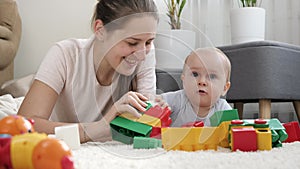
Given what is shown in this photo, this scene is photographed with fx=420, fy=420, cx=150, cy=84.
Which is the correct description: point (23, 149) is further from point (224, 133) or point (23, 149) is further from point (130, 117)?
point (224, 133)

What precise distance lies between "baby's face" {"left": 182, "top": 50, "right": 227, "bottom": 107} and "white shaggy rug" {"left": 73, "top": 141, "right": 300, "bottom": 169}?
0.55ft

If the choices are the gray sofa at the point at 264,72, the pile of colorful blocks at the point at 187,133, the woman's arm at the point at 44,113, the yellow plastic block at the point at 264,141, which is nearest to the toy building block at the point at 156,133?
the pile of colorful blocks at the point at 187,133

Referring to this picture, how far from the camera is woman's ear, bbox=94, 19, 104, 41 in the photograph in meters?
1.03

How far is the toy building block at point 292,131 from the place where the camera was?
1105mm

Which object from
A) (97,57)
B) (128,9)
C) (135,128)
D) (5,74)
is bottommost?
(5,74)

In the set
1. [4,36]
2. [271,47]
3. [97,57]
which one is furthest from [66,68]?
→ [4,36]

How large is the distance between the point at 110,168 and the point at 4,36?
6.13 feet

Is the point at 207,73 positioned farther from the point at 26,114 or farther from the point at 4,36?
the point at 4,36

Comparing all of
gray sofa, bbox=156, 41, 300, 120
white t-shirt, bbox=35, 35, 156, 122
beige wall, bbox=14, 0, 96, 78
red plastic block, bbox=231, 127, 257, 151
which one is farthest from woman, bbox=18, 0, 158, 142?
beige wall, bbox=14, 0, 96, 78

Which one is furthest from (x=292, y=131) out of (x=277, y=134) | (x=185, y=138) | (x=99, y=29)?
(x=99, y=29)

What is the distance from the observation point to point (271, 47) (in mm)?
1579

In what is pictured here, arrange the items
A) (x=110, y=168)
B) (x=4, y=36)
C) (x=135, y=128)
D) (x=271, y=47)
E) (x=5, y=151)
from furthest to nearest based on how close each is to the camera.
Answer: (x=4, y=36) < (x=271, y=47) < (x=135, y=128) < (x=110, y=168) < (x=5, y=151)

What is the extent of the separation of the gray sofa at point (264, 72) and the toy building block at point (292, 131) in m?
0.48

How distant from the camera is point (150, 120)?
91 cm
